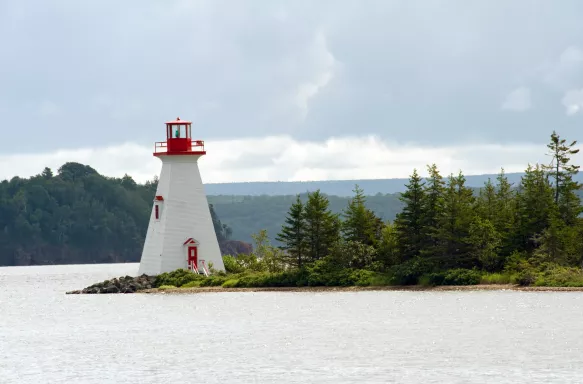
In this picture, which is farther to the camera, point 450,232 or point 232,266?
point 232,266

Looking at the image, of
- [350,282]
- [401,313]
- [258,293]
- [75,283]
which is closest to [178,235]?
[258,293]

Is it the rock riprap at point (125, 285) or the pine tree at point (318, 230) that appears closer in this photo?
the pine tree at point (318, 230)

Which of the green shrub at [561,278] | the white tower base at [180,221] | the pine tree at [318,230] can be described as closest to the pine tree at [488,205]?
the green shrub at [561,278]

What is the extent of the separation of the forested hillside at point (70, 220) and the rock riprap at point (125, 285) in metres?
84.9

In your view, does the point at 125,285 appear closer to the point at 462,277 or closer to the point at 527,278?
the point at 462,277

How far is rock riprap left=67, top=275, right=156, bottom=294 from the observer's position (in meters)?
75.5

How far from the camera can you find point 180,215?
245ft

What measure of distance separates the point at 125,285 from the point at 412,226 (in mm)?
18303

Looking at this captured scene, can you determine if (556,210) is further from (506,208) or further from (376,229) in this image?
(376,229)

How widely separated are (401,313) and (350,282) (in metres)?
12.3

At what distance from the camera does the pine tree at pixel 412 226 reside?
72.6m

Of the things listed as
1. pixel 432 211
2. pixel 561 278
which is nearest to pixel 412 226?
pixel 432 211

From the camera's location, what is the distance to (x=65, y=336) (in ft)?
182

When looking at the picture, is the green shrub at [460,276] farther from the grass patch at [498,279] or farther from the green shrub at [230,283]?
the green shrub at [230,283]
